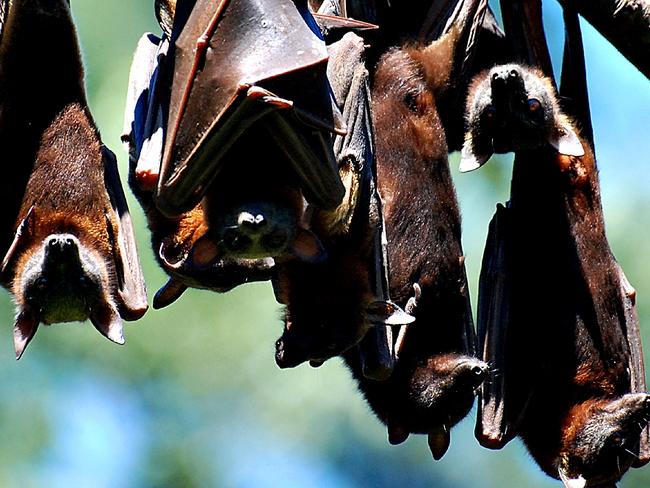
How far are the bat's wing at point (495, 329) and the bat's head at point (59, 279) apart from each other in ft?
8.42

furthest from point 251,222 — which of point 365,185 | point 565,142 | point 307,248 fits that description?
point 565,142

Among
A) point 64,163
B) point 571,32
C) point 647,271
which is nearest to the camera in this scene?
point 64,163

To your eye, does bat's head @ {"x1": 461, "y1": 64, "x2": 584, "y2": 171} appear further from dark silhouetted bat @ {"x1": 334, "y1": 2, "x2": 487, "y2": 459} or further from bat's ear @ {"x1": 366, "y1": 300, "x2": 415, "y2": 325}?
bat's ear @ {"x1": 366, "y1": 300, "x2": 415, "y2": 325}

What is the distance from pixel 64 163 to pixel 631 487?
43.7ft

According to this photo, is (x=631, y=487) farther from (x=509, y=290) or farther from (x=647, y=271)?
(x=509, y=290)

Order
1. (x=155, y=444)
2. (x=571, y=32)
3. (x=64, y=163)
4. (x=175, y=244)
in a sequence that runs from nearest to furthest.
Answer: (x=175, y=244), (x=64, y=163), (x=571, y=32), (x=155, y=444)

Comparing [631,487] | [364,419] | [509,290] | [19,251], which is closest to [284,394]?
[364,419]

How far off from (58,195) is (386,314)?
6.93 ft

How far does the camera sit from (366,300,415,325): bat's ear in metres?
7.24

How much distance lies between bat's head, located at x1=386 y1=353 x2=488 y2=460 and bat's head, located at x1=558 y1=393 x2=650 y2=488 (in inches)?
41.3

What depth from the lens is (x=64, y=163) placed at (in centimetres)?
809

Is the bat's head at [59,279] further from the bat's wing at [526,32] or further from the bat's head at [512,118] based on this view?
the bat's wing at [526,32]

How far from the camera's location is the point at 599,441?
9.44 metres

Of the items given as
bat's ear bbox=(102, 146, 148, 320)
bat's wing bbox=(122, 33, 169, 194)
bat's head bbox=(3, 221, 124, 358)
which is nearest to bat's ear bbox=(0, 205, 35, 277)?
bat's head bbox=(3, 221, 124, 358)
